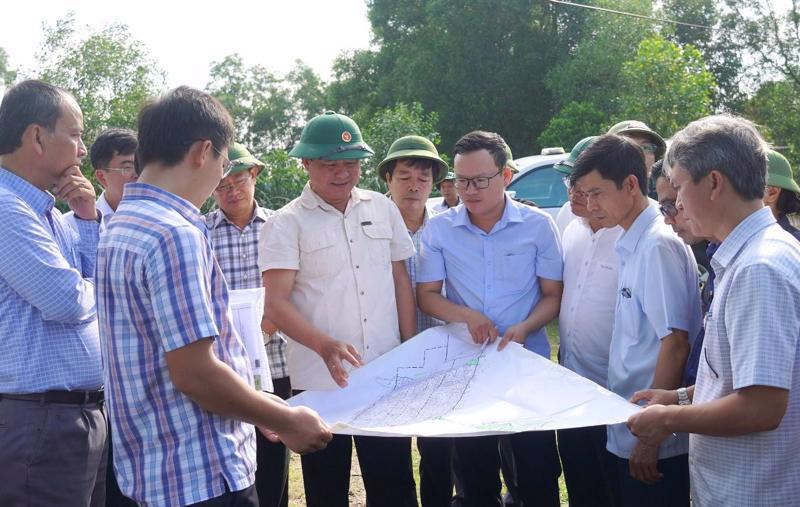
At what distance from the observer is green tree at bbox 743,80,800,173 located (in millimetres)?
22812

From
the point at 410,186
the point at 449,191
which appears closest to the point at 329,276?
the point at 410,186

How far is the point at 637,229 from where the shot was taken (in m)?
3.12

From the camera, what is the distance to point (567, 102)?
23.8m

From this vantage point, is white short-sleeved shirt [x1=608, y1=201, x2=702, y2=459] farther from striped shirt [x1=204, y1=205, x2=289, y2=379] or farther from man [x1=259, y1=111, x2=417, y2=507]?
striped shirt [x1=204, y1=205, x2=289, y2=379]

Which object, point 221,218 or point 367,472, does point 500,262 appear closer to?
point 367,472

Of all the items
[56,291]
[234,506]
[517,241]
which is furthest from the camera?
[517,241]

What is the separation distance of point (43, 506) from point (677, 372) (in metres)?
2.25

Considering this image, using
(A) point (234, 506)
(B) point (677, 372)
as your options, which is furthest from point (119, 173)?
(B) point (677, 372)

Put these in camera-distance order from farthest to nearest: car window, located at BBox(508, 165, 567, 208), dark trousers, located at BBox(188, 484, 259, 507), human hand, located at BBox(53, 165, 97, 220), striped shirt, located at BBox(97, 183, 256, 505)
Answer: car window, located at BBox(508, 165, 567, 208), human hand, located at BBox(53, 165, 97, 220), dark trousers, located at BBox(188, 484, 259, 507), striped shirt, located at BBox(97, 183, 256, 505)

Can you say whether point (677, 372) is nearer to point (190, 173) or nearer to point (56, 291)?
point (190, 173)

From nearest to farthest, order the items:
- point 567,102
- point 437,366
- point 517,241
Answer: point 437,366
point 517,241
point 567,102


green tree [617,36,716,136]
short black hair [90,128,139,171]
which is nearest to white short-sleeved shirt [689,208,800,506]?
short black hair [90,128,139,171]

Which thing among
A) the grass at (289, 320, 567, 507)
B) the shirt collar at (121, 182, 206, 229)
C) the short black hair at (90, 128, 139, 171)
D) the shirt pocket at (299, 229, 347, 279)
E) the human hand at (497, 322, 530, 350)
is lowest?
the grass at (289, 320, 567, 507)

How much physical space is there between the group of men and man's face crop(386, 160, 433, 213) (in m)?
0.01
